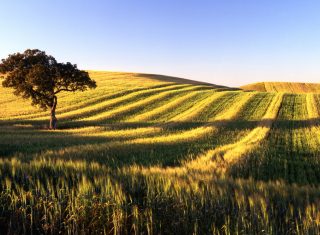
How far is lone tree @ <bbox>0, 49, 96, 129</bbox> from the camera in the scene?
3195cm

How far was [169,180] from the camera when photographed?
5770mm

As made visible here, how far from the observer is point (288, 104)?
42.4 meters

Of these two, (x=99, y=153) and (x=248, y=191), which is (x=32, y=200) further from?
(x=99, y=153)

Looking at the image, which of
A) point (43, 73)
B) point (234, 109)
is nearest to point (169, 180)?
point (43, 73)

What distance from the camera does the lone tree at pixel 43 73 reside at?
31953 mm

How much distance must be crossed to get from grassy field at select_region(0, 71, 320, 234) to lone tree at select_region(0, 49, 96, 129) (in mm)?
2921

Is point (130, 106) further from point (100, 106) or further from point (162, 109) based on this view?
point (162, 109)

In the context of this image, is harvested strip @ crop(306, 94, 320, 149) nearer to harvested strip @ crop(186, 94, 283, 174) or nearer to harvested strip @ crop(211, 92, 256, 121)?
harvested strip @ crop(186, 94, 283, 174)

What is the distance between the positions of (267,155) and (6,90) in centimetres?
4953

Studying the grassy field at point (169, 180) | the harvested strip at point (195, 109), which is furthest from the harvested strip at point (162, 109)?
the harvested strip at point (195, 109)

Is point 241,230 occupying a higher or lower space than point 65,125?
higher

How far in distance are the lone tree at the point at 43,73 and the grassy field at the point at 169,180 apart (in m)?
2.92

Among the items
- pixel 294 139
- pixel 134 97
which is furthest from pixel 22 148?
pixel 134 97

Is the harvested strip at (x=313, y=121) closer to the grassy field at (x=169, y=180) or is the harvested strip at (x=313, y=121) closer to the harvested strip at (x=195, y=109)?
the grassy field at (x=169, y=180)
